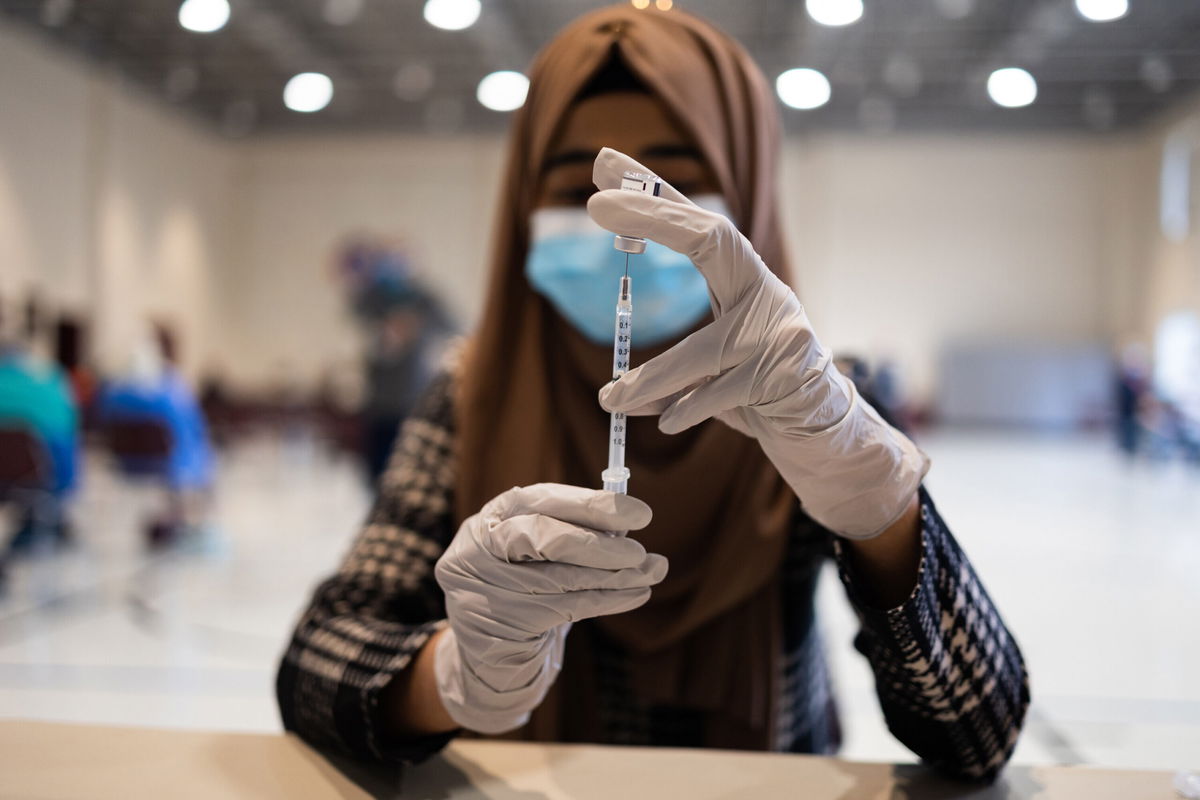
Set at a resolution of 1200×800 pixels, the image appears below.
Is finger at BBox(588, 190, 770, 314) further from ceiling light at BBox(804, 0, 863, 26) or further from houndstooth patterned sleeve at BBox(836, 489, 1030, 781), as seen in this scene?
ceiling light at BBox(804, 0, 863, 26)

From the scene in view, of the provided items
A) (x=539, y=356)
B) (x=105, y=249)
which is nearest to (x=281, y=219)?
(x=105, y=249)

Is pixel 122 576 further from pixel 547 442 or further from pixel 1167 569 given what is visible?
pixel 1167 569

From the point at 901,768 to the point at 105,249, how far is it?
27.5 ft

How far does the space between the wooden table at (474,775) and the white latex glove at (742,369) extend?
10.3 inches

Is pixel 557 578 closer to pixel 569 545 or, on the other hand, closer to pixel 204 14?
pixel 569 545

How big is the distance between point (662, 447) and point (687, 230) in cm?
43

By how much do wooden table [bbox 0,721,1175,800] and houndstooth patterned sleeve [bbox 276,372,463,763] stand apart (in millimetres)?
36

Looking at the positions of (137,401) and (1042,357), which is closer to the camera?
(137,401)

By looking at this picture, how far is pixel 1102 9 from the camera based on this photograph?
156 centimetres

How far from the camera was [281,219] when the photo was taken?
37.9 ft

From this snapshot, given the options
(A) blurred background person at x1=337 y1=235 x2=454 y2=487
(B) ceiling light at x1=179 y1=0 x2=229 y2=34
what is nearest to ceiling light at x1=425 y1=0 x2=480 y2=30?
(B) ceiling light at x1=179 y1=0 x2=229 y2=34

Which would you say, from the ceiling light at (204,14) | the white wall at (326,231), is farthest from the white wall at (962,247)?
the ceiling light at (204,14)

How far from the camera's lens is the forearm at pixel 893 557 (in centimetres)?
70

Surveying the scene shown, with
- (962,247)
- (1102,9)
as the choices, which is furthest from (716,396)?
(962,247)
